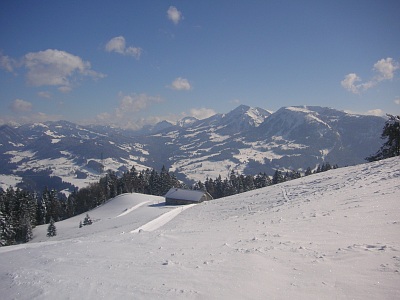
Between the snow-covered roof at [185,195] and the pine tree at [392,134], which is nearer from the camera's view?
the pine tree at [392,134]

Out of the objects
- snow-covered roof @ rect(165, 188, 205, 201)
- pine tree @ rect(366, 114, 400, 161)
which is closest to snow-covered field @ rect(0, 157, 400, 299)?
pine tree @ rect(366, 114, 400, 161)

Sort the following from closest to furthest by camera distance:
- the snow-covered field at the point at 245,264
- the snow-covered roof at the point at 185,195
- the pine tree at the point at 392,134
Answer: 1. the snow-covered field at the point at 245,264
2. the pine tree at the point at 392,134
3. the snow-covered roof at the point at 185,195

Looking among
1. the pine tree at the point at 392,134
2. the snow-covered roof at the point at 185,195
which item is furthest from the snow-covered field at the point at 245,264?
the snow-covered roof at the point at 185,195

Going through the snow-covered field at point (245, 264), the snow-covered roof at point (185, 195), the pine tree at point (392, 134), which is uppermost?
the pine tree at point (392, 134)

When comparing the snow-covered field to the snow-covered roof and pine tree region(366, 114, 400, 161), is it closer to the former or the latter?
pine tree region(366, 114, 400, 161)

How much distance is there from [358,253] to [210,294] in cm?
546

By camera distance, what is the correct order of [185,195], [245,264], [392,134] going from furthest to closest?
[185,195] → [392,134] → [245,264]

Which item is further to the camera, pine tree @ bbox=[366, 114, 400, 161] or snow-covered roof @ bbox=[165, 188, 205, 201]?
snow-covered roof @ bbox=[165, 188, 205, 201]

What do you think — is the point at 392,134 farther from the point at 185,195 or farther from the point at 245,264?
the point at 185,195

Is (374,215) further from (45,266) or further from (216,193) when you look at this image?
(216,193)

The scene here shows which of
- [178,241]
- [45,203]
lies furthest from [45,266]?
[45,203]

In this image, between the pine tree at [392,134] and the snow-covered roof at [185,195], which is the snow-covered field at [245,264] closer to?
the pine tree at [392,134]

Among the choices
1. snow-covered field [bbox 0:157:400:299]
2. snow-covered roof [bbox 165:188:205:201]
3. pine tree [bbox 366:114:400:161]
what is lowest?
snow-covered field [bbox 0:157:400:299]

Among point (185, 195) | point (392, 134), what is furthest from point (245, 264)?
point (185, 195)
